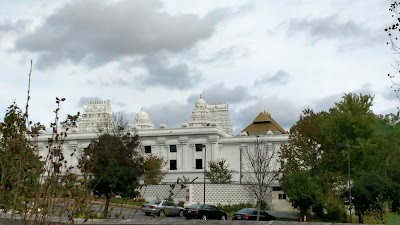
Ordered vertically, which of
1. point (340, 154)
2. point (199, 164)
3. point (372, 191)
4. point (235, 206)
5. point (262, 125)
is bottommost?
point (235, 206)

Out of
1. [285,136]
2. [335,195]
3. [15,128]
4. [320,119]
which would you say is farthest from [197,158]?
[15,128]

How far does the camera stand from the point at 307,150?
174 ft

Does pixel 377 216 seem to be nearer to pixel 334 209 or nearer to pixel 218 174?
pixel 334 209

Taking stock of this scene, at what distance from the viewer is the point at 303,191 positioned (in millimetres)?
43406

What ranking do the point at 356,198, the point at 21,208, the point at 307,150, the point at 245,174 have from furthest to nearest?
the point at 245,174 → the point at 307,150 → the point at 356,198 → the point at 21,208

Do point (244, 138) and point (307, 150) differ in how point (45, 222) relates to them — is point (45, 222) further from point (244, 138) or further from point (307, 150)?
point (244, 138)

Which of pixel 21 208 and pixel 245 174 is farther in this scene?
pixel 245 174

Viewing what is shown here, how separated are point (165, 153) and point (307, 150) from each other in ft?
127

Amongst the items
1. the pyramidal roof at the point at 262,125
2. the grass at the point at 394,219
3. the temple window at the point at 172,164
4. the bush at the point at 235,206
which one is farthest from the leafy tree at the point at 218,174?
the grass at the point at 394,219

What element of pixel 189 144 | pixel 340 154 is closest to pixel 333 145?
pixel 340 154

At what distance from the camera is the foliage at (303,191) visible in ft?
142

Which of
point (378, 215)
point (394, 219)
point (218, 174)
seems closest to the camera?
point (394, 219)

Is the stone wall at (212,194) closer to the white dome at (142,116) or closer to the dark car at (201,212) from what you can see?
the dark car at (201,212)

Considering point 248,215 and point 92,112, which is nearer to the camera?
point 248,215
